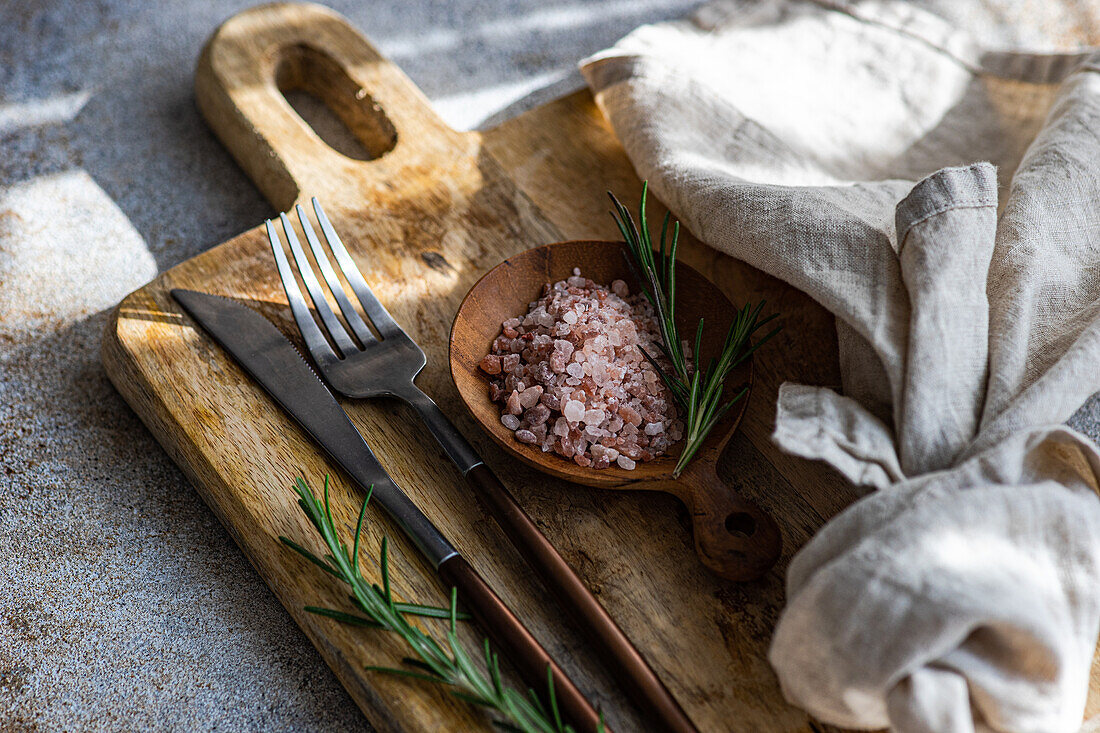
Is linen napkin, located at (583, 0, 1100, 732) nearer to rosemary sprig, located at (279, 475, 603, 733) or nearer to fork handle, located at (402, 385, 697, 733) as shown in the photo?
fork handle, located at (402, 385, 697, 733)

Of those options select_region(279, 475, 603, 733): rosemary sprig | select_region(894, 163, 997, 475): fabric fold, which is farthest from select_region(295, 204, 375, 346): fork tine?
select_region(894, 163, 997, 475): fabric fold

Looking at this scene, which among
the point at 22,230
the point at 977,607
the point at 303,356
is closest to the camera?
the point at 977,607

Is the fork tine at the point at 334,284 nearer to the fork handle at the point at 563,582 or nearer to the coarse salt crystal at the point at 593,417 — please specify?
the fork handle at the point at 563,582

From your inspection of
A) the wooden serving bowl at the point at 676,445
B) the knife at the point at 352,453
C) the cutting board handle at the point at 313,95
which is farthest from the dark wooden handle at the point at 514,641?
the cutting board handle at the point at 313,95

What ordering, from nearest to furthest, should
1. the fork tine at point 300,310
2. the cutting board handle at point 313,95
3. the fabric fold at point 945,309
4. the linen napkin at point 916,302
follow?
the linen napkin at point 916,302 < the fabric fold at point 945,309 < the fork tine at point 300,310 < the cutting board handle at point 313,95

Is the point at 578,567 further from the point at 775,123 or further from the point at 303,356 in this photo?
the point at 775,123

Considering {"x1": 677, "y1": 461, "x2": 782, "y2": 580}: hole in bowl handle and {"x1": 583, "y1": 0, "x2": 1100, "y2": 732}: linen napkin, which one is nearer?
{"x1": 583, "y1": 0, "x2": 1100, "y2": 732}: linen napkin

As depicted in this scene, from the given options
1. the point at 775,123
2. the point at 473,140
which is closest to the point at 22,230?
the point at 473,140
